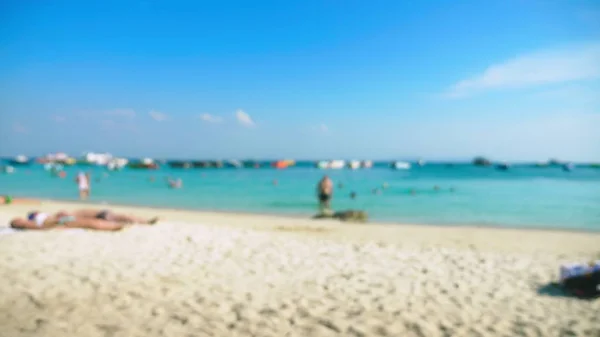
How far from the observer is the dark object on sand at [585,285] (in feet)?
19.3

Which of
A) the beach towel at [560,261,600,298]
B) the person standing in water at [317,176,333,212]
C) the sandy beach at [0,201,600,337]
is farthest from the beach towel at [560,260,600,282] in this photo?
the person standing in water at [317,176,333,212]

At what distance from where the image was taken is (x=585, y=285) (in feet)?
19.7

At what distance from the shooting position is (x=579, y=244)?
11445mm

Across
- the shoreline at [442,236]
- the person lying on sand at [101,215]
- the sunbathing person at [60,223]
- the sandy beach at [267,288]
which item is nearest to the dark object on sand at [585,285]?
the sandy beach at [267,288]

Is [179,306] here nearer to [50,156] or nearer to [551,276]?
[551,276]

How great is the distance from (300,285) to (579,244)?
9318 mm

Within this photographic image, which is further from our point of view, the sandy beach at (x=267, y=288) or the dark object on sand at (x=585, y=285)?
the dark object on sand at (x=585, y=285)

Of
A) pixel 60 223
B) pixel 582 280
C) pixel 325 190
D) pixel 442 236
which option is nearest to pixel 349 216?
pixel 325 190

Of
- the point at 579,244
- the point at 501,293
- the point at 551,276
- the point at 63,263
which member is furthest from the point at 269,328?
the point at 579,244

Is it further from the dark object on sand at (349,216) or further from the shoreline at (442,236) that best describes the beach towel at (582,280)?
the dark object on sand at (349,216)

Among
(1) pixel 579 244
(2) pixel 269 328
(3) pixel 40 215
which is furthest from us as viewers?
(1) pixel 579 244

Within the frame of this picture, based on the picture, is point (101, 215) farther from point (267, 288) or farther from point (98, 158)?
point (98, 158)

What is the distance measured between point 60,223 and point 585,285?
415 inches

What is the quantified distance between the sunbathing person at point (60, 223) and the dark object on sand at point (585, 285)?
359 inches
